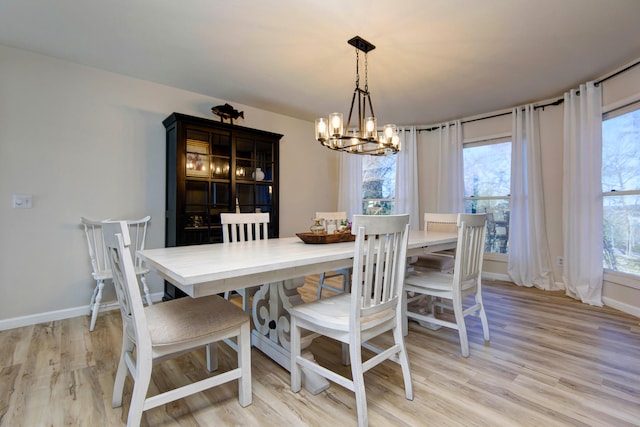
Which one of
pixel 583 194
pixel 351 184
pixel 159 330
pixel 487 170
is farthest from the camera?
pixel 351 184

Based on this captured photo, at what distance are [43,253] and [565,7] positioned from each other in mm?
4442

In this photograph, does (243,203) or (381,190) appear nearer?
(243,203)

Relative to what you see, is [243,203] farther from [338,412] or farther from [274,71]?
[338,412]

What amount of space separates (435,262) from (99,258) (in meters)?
3.15

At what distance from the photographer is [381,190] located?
198 inches

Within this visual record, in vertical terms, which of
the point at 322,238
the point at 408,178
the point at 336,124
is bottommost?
the point at 322,238

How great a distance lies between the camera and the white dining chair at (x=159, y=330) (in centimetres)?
121

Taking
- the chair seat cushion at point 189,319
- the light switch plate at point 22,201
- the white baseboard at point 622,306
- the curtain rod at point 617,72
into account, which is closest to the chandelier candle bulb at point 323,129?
the chair seat cushion at point 189,319

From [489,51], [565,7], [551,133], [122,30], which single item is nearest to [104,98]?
[122,30]

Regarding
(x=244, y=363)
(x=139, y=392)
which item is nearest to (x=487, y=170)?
(x=244, y=363)

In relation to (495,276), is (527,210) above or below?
above

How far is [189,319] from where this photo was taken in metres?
1.43

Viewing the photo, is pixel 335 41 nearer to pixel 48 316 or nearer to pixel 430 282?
pixel 430 282

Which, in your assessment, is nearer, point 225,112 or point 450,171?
point 225,112
